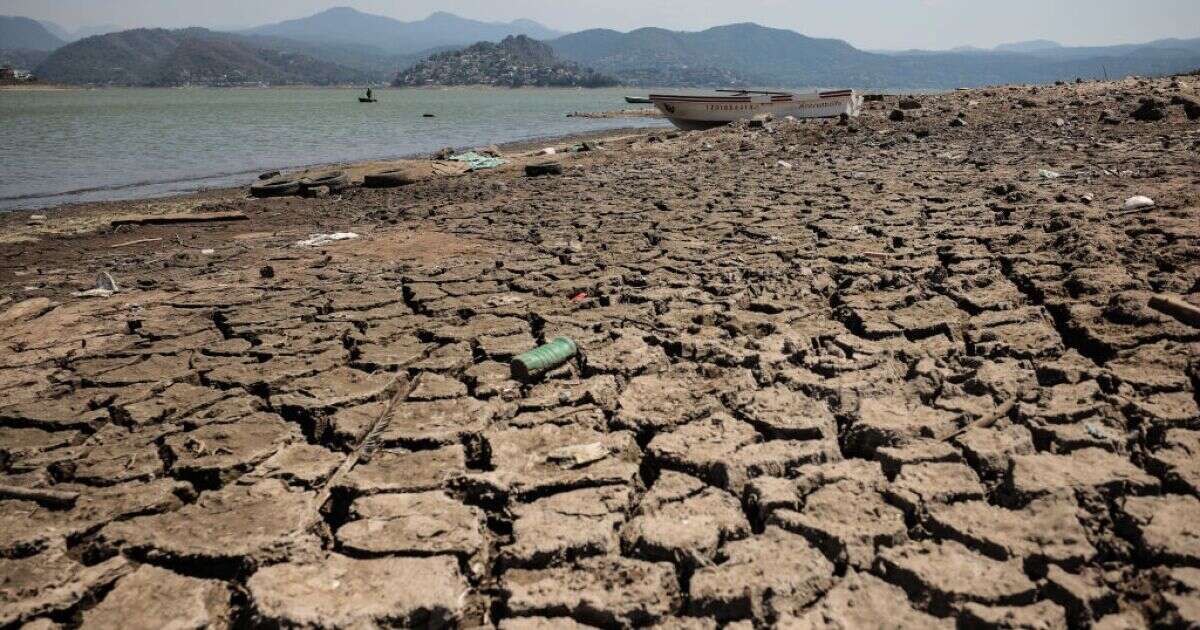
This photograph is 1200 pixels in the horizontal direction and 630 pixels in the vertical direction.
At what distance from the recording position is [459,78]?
402 feet

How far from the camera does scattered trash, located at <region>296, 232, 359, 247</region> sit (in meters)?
6.69

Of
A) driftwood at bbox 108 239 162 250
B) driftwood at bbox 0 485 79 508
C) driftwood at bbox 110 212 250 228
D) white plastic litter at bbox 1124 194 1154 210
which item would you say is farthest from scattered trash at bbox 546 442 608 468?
driftwood at bbox 110 212 250 228

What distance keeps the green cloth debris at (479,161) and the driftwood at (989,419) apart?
34.3 ft

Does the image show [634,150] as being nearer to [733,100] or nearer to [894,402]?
[733,100]

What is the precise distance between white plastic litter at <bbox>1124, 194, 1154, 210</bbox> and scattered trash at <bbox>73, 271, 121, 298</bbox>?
25.7 feet

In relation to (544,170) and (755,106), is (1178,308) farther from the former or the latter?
(755,106)

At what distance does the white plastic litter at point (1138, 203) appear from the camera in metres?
5.52

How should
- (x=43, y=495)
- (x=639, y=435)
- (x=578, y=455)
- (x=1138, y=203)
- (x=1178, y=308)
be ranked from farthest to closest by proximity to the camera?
(x=1138, y=203) < (x=1178, y=308) < (x=639, y=435) < (x=578, y=455) < (x=43, y=495)

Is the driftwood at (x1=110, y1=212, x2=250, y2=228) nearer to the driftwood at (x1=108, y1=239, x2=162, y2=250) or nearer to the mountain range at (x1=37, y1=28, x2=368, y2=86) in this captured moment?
the driftwood at (x1=108, y1=239, x2=162, y2=250)

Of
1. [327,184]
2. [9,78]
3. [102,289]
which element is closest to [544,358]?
[102,289]

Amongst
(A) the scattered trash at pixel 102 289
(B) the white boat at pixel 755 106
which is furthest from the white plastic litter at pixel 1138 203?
(B) the white boat at pixel 755 106

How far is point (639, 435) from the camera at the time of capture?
2.75m

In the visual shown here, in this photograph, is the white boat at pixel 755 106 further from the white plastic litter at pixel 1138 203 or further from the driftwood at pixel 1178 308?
the driftwood at pixel 1178 308

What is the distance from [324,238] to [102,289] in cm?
201
